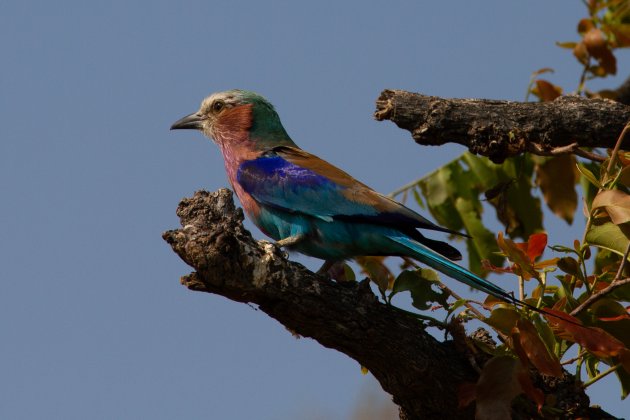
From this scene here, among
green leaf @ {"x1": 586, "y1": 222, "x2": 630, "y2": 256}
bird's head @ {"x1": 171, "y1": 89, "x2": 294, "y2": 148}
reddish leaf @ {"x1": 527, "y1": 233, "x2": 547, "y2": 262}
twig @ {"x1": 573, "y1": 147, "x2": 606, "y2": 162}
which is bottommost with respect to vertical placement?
reddish leaf @ {"x1": 527, "y1": 233, "x2": 547, "y2": 262}

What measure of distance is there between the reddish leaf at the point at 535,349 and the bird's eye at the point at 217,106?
3.52m

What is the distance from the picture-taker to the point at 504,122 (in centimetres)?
569

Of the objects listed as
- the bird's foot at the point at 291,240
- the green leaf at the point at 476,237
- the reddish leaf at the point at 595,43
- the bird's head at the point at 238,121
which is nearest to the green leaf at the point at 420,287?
the bird's foot at the point at 291,240

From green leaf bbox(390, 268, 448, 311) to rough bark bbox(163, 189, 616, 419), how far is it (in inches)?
4.2

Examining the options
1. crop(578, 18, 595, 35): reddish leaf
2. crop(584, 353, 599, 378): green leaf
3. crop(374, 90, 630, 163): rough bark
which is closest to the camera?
crop(584, 353, 599, 378): green leaf

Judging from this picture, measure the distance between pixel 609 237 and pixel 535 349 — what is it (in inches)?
27.6

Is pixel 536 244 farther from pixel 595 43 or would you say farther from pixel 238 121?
pixel 238 121

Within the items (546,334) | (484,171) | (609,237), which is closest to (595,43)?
(484,171)

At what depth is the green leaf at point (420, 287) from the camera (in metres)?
5.28

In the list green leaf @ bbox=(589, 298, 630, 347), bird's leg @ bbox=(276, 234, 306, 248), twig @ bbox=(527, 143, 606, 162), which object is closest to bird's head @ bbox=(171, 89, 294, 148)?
bird's leg @ bbox=(276, 234, 306, 248)

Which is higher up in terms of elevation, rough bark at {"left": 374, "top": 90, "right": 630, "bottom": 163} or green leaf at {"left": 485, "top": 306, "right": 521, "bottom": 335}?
rough bark at {"left": 374, "top": 90, "right": 630, "bottom": 163}

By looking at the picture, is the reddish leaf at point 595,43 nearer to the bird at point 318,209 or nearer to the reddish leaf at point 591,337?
the bird at point 318,209

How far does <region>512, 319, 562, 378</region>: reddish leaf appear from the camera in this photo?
472 centimetres

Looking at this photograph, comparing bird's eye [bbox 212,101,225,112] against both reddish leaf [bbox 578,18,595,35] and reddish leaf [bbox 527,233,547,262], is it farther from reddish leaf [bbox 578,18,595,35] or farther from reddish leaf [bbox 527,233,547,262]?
reddish leaf [bbox 527,233,547,262]
